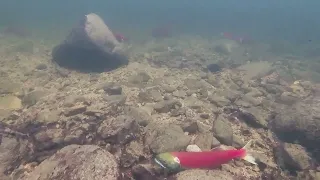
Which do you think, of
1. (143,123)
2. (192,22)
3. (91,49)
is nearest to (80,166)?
(143,123)

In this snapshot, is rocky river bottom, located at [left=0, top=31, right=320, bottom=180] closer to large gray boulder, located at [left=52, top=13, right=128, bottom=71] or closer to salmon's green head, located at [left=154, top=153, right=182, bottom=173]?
salmon's green head, located at [left=154, top=153, right=182, bottom=173]

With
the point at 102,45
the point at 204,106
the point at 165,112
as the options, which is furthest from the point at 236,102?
the point at 102,45

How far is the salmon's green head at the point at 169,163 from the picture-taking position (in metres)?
4.13

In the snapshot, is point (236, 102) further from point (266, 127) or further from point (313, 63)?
point (313, 63)

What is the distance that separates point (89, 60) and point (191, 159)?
7955 millimetres

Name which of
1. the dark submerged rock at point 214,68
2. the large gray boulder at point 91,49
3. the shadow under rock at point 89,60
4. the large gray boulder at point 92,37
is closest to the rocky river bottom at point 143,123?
the shadow under rock at point 89,60

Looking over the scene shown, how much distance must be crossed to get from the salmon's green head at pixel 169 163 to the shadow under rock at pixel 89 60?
281 inches

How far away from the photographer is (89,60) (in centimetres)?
1120

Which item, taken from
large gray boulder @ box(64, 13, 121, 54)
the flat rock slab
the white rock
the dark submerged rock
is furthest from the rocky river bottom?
the dark submerged rock

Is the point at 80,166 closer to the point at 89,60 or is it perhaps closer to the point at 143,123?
the point at 143,123

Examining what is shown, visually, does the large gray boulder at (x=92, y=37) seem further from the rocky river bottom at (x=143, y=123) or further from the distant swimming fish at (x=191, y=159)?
the distant swimming fish at (x=191, y=159)

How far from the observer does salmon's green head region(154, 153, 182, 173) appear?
413cm

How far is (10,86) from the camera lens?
8.82 m

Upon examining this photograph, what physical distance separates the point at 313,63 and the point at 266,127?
12.9 metres
